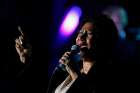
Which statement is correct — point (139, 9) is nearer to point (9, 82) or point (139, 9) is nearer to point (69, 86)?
point (9, 82)

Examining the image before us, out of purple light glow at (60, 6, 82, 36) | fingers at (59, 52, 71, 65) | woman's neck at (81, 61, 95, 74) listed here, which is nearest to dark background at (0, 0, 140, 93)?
purple light glow at (60, 6, 82, 36)

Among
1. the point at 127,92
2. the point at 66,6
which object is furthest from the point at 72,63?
the point at 66,6

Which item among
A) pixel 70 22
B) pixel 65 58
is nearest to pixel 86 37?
pixel 65 58

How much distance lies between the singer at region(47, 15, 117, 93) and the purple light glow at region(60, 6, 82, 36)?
52.6 inches

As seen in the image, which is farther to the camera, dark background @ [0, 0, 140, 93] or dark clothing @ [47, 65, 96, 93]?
dark background @ [0, 0, 140, 93]

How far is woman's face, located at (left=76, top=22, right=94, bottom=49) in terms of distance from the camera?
5.96ft

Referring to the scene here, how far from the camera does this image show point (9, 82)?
2312mm

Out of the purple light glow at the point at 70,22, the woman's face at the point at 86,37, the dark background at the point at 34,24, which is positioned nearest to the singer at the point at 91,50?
the woman's face at the point at 86,37

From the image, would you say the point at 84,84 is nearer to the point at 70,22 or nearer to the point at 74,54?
the point at 74,54

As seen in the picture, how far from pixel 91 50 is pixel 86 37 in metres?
0.08

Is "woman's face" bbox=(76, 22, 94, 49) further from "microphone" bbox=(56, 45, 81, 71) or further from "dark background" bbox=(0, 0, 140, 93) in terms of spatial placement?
"dark background" bbox=(0, 0, 140, 93)

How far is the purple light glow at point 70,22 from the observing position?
3.23 metres

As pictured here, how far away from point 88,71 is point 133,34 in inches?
105

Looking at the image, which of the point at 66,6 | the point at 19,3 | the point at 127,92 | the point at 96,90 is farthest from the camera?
the point at 66,6
